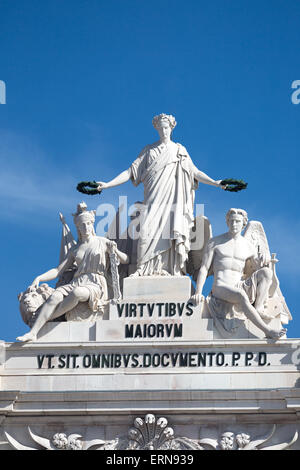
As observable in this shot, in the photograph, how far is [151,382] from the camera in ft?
114

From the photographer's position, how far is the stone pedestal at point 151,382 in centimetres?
3425

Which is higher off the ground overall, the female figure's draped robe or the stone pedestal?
the female figure's draped robe

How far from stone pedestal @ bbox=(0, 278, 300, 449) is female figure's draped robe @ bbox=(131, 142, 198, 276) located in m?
0.79

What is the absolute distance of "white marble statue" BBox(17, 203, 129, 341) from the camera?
35.8 m

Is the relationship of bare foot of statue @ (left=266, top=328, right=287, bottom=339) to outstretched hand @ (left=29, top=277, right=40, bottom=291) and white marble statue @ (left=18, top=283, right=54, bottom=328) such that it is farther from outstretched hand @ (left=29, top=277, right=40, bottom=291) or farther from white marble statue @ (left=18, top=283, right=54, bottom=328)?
outstretched hand @ (left=29, top=277, right=40, bottom=291)

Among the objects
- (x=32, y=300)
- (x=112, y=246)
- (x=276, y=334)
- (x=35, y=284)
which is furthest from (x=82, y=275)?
(x=276, y=334)

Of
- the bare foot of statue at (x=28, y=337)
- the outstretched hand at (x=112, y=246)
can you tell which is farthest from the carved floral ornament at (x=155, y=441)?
the outstretched hand at (x=112, y=246)

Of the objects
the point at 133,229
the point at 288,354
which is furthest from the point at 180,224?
the point at 288,354

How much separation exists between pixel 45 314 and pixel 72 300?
66 cm

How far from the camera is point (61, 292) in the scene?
36.1 meters

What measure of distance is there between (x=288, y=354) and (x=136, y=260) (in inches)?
173

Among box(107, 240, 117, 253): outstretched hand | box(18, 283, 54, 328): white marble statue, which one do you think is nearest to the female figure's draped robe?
box(107, 240, 117, 253): outstretched hand

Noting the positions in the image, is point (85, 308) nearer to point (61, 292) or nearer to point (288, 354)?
point (61, 292)

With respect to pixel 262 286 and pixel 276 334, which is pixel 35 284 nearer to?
pixel 262 286
